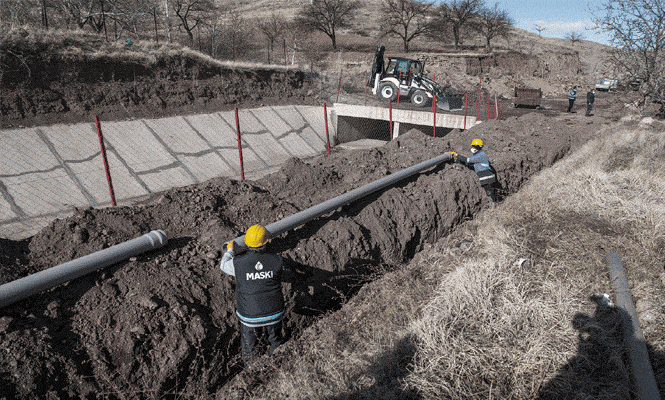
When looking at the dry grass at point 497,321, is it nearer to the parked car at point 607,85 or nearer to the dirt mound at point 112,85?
the dirt mound at point 112,85

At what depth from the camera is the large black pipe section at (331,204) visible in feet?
16.7

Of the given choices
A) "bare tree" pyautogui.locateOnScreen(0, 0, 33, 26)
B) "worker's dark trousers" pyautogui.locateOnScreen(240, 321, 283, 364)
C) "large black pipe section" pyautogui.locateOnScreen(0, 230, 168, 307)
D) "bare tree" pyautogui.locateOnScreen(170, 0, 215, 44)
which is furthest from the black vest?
"bare tree" pyautogui.locateOnScreen(170, 0, 215, 44)

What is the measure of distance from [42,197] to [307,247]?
22.1 ft

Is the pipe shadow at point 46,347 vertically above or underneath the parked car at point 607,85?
underneath

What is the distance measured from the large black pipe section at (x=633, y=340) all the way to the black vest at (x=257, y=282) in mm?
3485

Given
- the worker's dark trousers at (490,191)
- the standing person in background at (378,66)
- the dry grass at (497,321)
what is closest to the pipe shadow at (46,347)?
the dry grass at (497,321)

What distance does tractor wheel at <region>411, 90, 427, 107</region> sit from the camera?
61.8ft

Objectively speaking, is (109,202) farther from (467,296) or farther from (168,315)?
(467,296)

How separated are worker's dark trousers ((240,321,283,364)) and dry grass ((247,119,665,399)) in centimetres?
29

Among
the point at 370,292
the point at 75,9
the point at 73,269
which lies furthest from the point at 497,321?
the point at 75,9

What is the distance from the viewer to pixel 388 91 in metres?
19.8

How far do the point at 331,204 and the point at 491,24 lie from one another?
45.2 m

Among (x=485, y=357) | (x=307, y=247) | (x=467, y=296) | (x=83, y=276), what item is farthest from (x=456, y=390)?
(x=83, y=276)

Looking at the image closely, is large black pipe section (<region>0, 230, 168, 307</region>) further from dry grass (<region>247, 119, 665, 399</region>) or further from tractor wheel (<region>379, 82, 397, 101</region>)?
tractor wheel (<region>379, 82, 397, 101</region>)
